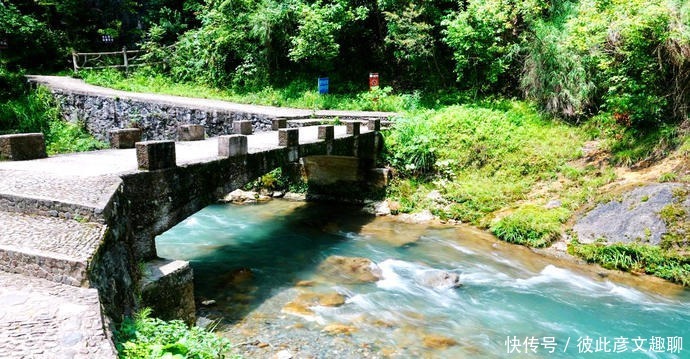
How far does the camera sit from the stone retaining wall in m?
17.0

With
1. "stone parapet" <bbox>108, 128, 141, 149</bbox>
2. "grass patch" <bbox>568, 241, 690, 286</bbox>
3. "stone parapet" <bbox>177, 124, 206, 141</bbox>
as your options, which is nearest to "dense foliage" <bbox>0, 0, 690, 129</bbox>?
"grass patch" <bbox>568, 241, 690, 286</bbox>

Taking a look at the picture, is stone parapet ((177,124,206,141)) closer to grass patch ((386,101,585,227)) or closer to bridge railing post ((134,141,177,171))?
bridge railing post ((134,141,177,171))

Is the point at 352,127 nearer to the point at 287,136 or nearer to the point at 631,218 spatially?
the point at 287,136

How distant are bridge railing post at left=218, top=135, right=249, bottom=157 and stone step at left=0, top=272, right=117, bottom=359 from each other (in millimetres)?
4491

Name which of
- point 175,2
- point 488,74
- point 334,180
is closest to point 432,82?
point 488,74

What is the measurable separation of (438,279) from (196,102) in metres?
14.3

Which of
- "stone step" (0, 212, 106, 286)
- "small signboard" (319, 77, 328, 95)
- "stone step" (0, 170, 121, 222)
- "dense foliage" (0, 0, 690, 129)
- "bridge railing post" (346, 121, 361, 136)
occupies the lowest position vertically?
"stone step" (0, 212, 106, 286)

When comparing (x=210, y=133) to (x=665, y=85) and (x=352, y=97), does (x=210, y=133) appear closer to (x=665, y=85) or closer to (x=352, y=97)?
(x=352, y=97)

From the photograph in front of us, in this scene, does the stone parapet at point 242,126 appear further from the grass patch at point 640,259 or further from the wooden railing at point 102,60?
the wooden railing at point 102,60

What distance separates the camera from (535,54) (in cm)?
1499

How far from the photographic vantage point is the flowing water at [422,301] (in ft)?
23.5

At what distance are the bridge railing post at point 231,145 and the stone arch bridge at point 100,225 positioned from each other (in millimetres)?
22

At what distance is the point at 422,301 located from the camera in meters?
8.66

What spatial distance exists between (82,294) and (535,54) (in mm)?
14912
